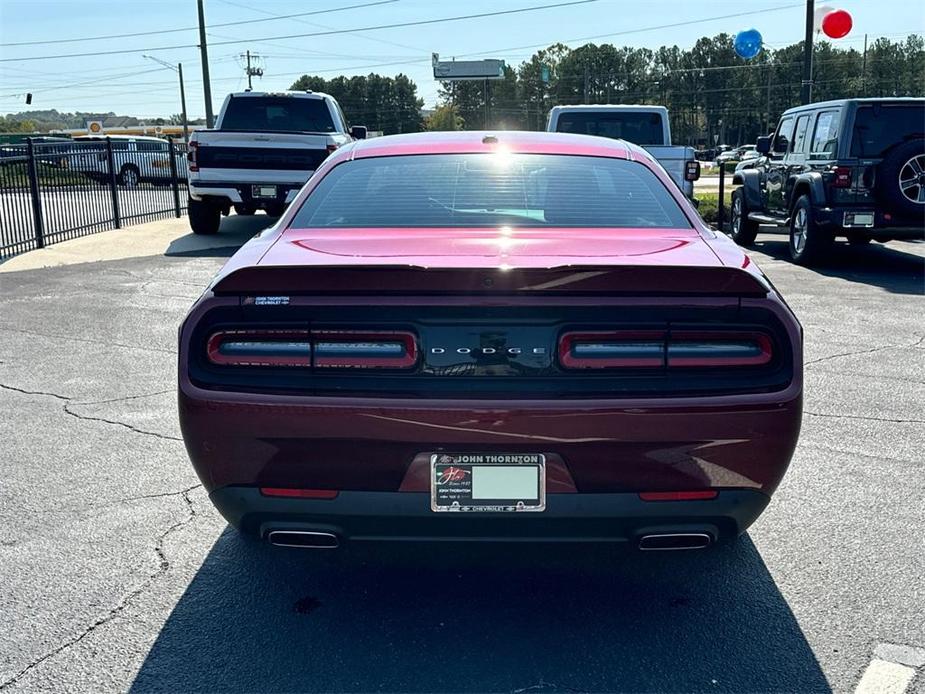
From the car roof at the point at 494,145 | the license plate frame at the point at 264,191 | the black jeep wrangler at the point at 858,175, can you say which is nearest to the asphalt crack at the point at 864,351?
the car roof at the point at 494,145

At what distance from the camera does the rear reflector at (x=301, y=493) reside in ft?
9.20

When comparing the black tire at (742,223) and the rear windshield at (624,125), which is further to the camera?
the rear windshield at (624,125)

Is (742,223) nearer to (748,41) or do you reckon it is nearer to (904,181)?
(904,181)

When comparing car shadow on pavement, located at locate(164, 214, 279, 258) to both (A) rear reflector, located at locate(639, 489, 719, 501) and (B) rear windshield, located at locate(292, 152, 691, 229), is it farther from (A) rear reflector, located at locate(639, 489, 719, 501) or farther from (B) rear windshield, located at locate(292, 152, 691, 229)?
(A) rear reflector, located at locate(639, 489, 719, 501)

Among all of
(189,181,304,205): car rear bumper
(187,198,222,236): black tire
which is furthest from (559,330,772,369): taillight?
(187,198,222,236): black tire

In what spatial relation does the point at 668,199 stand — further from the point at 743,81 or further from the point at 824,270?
the point at 743,81

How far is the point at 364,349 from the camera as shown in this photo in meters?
2.79

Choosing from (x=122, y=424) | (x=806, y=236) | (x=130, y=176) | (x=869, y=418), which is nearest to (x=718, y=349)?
(x=869, y=418)

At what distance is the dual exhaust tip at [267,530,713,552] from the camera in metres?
2.85

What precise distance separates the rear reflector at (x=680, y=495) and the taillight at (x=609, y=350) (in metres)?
0.40

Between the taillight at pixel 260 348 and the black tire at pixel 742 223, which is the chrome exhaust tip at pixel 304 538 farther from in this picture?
the black tire at pixel 742 223

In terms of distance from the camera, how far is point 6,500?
4.18m

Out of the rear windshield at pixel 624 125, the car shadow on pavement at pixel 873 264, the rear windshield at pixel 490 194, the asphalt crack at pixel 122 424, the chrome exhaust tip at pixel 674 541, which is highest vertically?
the rear windshield at pixel 624 125

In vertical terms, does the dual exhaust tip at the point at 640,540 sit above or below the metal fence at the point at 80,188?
below
